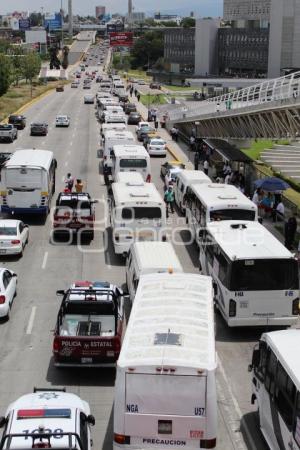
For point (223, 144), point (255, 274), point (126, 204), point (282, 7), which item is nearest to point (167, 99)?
point (282, 7)

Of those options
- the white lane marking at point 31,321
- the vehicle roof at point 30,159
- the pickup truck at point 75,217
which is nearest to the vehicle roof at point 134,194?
the pickup truck at point 75,217

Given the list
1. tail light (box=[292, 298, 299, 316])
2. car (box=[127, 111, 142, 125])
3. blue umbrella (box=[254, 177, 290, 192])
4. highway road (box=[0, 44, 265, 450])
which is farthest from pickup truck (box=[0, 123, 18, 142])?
tail light (box=[292, 298, 299, 316])

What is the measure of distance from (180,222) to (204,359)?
1977cm

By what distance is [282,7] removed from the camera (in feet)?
519

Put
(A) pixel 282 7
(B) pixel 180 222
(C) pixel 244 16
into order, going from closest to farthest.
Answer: (B) pixel 180 222, (A) pixel 282 7, (C) pixel 244 16

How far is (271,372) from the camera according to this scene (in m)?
12.1

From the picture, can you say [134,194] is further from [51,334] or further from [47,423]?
[47,423]

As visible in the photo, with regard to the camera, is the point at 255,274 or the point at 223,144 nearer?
the point at 255,274

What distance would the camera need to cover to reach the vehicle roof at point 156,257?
60.7 ft

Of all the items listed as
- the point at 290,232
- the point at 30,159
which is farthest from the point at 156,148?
the point at 290,232

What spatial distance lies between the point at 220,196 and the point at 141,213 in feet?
8.51

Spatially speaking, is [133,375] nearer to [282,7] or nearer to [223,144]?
[223,144]

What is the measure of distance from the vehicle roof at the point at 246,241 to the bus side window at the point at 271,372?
527cm

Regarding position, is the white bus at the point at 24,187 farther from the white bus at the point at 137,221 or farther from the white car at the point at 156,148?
the white car at the point at 156,148
